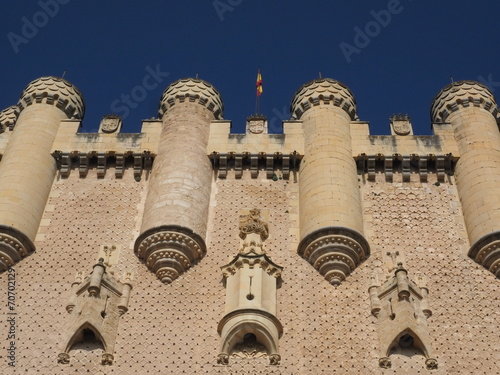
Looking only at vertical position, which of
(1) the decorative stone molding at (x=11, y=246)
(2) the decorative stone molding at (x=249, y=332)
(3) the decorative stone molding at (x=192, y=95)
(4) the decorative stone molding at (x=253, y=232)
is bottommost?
(2) the decorative stone molding at (x=249, y=332)

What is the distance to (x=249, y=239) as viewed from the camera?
1636cm

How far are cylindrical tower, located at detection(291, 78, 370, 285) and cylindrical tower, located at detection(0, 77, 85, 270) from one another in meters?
4.68

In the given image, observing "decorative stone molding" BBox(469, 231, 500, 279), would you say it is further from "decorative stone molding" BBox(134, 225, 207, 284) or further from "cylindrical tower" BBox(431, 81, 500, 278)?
"decorative stone molding" BBox(134, 225, 207, 284)

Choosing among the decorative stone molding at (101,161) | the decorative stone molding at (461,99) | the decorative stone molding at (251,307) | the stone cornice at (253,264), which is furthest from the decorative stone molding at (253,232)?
the decorative stone molding at (461,99)

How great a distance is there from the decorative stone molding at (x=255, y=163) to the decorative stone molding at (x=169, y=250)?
2.38 m

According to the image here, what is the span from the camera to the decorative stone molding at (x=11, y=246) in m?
16.1

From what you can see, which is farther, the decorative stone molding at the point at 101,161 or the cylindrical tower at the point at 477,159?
the decorative stone molding at the point at 101,161

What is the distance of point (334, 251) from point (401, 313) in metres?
1.72

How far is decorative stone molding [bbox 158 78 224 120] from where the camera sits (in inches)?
771

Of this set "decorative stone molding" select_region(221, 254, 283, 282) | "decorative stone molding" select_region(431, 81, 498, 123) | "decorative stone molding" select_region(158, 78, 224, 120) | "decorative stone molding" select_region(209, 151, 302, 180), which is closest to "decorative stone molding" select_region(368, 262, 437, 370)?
"decorative stone molding" select_region(221, 254, 283, 282)

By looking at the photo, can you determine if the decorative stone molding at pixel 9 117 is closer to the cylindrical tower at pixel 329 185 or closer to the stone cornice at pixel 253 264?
the cylindrical tower at pixel 329 185

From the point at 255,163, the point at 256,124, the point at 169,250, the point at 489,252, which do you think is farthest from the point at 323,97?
the point at 169,250

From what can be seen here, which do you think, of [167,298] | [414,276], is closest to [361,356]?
[414,276]

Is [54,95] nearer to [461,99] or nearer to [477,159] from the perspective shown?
[461,99]
